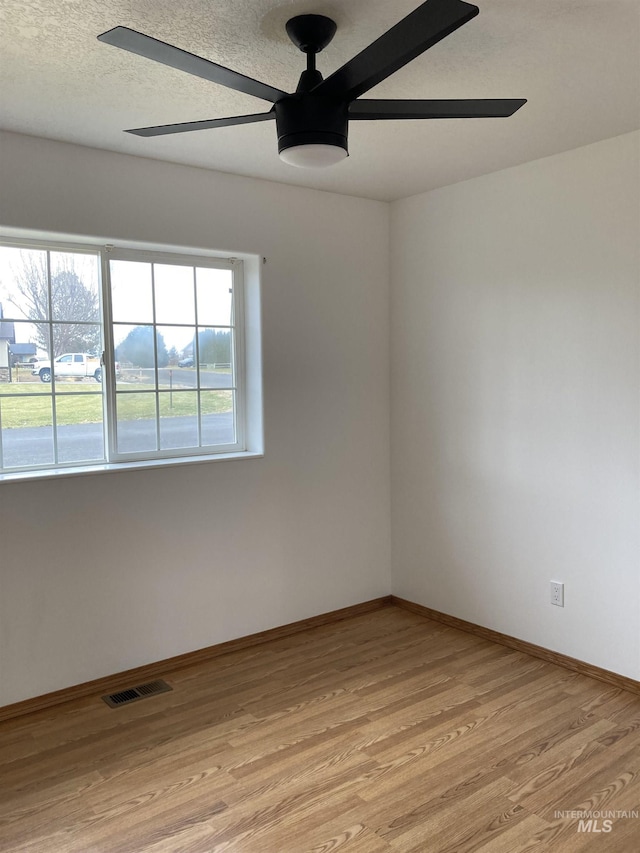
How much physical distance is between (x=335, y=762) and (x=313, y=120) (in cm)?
220

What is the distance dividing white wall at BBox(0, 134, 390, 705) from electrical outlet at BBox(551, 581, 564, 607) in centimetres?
116

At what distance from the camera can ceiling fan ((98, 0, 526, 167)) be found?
151cm

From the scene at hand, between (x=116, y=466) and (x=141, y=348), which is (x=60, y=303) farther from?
(x=116, y=466)

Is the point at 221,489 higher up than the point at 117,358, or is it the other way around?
the point at 117,358

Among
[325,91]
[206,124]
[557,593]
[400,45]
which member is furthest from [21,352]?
[557,593]

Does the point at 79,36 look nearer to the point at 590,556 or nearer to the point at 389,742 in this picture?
the point at 389,742

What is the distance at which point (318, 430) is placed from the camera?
12.7 feet

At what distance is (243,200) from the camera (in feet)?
11.5

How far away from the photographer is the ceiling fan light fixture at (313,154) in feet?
6.01

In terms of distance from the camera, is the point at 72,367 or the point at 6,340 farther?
the point at 72,367

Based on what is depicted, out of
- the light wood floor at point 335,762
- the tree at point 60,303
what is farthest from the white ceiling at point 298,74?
the light wood floor at point 335,762

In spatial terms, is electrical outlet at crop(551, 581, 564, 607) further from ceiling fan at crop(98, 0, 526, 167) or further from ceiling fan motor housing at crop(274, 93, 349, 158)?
ceiling fan motor housing at crop(274, 93, 349, 158)

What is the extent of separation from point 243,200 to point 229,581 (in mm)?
1975

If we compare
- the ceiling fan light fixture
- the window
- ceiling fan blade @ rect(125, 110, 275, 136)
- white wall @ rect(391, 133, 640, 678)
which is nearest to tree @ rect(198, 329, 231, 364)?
the window
